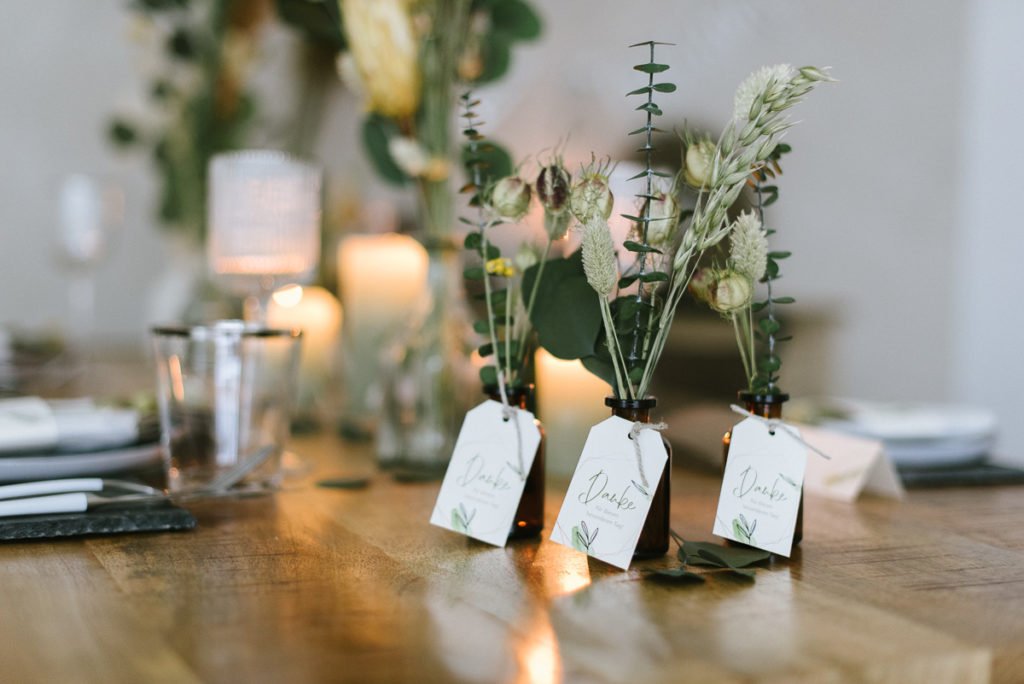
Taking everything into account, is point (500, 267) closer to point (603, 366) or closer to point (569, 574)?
point (603, 366)

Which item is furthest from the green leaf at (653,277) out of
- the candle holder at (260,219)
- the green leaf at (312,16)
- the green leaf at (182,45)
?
the green leaf at (182,45)

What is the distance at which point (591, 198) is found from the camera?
0.70 metres

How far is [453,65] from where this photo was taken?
1181 mm

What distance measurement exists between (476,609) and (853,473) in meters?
0.55

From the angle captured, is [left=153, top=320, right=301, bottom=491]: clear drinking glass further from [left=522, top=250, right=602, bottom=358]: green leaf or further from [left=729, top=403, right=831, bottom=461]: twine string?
[left=729, top=403, right=831, bottom=461]: twine string

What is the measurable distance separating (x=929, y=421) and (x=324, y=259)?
52.3 inches

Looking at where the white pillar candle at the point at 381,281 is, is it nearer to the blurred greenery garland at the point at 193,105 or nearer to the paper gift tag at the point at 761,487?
the paper gift tag at the point at 761,487

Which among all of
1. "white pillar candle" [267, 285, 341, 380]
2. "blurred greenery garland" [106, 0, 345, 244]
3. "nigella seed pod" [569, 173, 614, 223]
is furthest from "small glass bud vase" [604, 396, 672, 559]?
"blurred greenery garland" [106, 0, 345, 244]

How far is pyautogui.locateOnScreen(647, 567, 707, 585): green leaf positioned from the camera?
0.67 m

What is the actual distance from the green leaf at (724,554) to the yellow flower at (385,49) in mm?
667

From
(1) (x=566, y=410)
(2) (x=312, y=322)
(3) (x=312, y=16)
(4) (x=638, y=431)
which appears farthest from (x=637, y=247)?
(2) (x=312, y=322)

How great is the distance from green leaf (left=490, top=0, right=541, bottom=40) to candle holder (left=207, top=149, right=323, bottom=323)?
A: 0.96 ft

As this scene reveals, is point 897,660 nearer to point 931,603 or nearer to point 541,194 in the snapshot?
point 931,603

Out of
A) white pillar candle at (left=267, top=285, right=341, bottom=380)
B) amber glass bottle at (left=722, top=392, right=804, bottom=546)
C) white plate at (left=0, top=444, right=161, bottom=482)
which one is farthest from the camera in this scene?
white pillar candle at (left=267, top=285, right=341, bottom=380)
